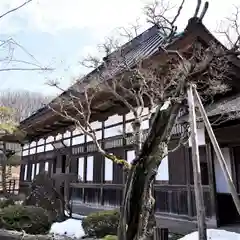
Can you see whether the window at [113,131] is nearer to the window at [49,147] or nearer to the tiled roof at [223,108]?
the tiled roof at [223,108]

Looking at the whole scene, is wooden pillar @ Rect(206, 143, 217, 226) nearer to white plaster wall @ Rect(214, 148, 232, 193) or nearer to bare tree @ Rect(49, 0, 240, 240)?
white plaster wall @ Rect(214, 148, 232, 193)

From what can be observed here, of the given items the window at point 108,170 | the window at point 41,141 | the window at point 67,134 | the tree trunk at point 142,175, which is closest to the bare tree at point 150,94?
the tree trunk at point 142,175

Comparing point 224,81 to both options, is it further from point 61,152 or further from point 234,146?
point 61,152

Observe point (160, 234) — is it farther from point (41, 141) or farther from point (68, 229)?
point (41, 141)

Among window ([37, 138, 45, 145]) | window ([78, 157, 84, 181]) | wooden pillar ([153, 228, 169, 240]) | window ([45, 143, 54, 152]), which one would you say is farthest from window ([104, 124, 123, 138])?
window ([37, 138, 45, 145])

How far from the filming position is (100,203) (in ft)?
36.9

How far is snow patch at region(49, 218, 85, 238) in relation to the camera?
748cm

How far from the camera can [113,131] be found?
1130cm

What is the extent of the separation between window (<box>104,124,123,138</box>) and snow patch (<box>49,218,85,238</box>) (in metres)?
3.55

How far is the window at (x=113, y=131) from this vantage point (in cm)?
1086

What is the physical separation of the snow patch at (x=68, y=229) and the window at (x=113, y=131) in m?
3.55

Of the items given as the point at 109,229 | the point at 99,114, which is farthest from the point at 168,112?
the point at 99,114

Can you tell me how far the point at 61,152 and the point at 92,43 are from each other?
26.6ft

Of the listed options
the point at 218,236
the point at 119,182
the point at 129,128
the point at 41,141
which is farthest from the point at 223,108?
the point at 41,141
